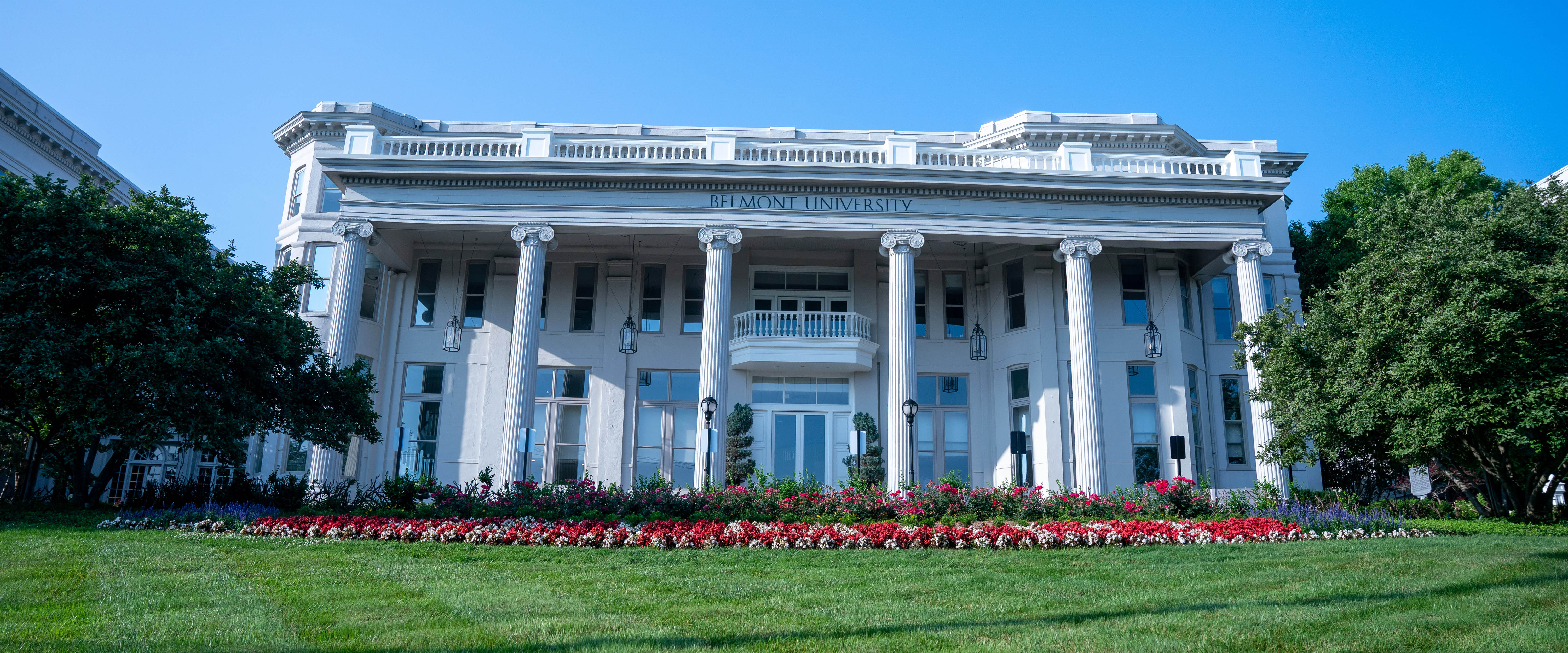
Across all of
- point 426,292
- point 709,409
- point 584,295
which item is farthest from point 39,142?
point 709,409

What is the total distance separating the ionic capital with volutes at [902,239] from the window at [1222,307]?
9.76m

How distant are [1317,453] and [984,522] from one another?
7.19 m

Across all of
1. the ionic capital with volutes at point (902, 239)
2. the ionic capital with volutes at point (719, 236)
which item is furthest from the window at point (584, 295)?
the ionic capital with volutes at point (902, 239)

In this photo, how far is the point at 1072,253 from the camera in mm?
22547

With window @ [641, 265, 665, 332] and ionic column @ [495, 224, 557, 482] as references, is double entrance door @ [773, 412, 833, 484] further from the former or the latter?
ionic column @ [495, 224, 557, 482]

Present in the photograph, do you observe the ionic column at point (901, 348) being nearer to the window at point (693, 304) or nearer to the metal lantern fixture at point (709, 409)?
the metal lantern fixture at point (709, 409)

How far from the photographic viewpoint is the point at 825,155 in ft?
74.9

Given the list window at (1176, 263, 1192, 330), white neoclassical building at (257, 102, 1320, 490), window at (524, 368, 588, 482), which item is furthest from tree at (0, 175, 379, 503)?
window at (1176, 263, 1192, 330)

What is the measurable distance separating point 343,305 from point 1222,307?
23860 millimetres

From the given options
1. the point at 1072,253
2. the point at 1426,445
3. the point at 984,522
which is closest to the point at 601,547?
the point at 984,522

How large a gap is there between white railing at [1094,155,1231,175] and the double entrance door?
32.9 ft

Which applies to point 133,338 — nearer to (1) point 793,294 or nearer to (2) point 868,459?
(2) point 868,459

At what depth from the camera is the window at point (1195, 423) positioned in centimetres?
2338

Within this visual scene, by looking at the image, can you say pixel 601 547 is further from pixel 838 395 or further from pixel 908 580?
pixel 838 395
